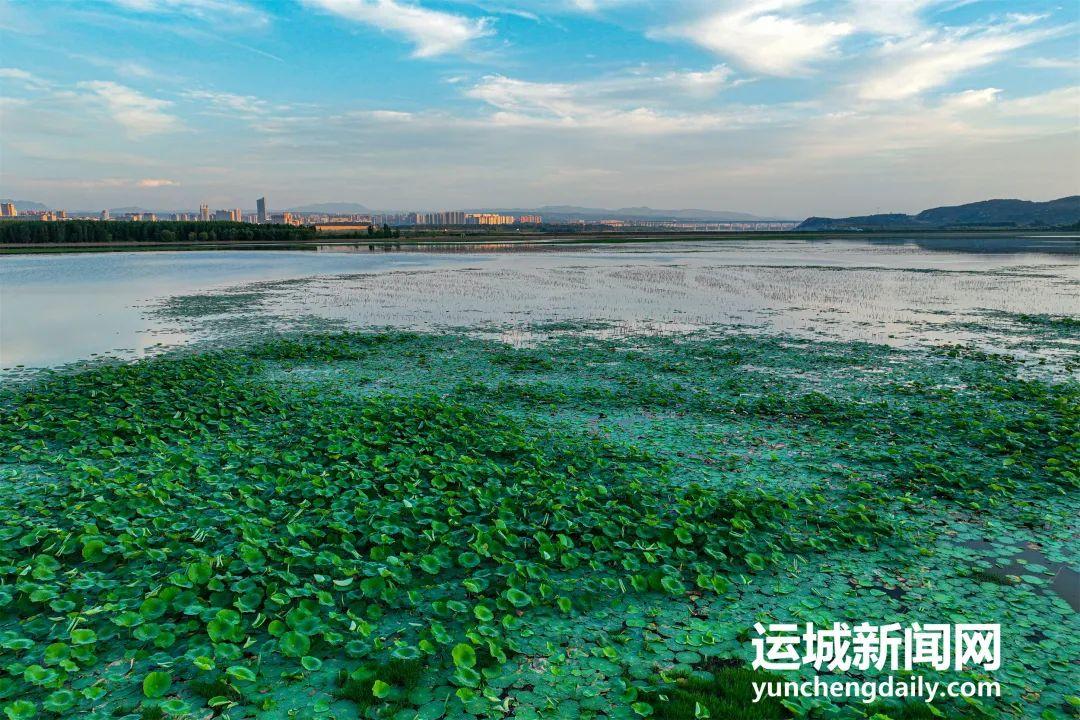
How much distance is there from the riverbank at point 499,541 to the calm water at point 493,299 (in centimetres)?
893

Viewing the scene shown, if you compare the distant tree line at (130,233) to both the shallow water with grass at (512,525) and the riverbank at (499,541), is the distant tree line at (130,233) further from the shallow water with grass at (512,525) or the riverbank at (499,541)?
the riverbank at (499,541)

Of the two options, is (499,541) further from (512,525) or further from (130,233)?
(130,233)

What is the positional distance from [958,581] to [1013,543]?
1371 millimetres

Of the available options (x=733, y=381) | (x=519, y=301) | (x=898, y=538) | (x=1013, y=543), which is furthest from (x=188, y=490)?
(x=519, y=301)

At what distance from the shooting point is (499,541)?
6.20 meters

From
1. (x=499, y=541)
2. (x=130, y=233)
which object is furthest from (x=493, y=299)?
(x=130, y=233)

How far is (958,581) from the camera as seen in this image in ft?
18.9

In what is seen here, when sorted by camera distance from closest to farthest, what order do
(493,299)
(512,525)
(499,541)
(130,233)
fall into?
(499,541) → (512,525) → (493,299) → (130,233)

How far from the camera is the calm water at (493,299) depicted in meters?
20.2

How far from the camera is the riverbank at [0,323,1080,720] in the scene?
440cm

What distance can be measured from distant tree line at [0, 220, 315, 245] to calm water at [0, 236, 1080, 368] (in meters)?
34.9

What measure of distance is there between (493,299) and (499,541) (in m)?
23.2

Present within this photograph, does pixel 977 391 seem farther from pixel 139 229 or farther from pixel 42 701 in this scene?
pixel 139 229

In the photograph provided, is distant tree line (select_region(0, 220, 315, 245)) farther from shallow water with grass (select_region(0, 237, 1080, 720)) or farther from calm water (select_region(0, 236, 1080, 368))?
shallow water with grass (select_region(0, 237, 1080, 720))
